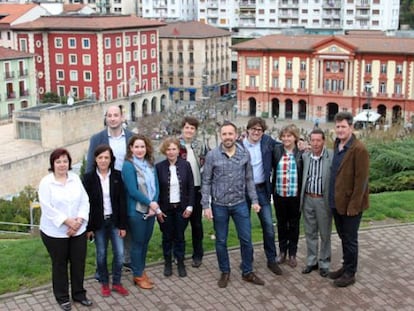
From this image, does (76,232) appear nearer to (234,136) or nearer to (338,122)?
(234,136)

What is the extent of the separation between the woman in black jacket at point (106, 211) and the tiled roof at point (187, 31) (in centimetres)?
6240

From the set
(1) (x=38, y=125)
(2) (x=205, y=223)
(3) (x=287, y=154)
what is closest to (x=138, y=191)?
(3) (x=287, y=154)

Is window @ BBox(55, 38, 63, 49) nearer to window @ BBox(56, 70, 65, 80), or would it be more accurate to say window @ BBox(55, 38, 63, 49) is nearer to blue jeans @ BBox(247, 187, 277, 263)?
window @ BBox(56, 70, 65, 80)

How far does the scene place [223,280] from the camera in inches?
303

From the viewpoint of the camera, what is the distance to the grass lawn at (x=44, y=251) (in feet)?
25.6

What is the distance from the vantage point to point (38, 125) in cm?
3541

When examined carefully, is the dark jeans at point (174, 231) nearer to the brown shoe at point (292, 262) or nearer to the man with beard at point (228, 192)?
the man with beard at point (228, 192)

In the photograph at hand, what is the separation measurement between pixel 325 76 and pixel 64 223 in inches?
2030

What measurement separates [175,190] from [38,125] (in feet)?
95.9

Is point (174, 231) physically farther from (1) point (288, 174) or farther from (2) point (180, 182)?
(1) point (288, 174)

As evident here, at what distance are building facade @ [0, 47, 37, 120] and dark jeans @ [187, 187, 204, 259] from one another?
44.3 metres

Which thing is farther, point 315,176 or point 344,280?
point 315,176

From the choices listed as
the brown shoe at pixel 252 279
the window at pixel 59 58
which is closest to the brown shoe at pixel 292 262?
the brown shoe at pixel 252 279

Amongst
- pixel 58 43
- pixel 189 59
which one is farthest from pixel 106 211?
pixel 189 59
